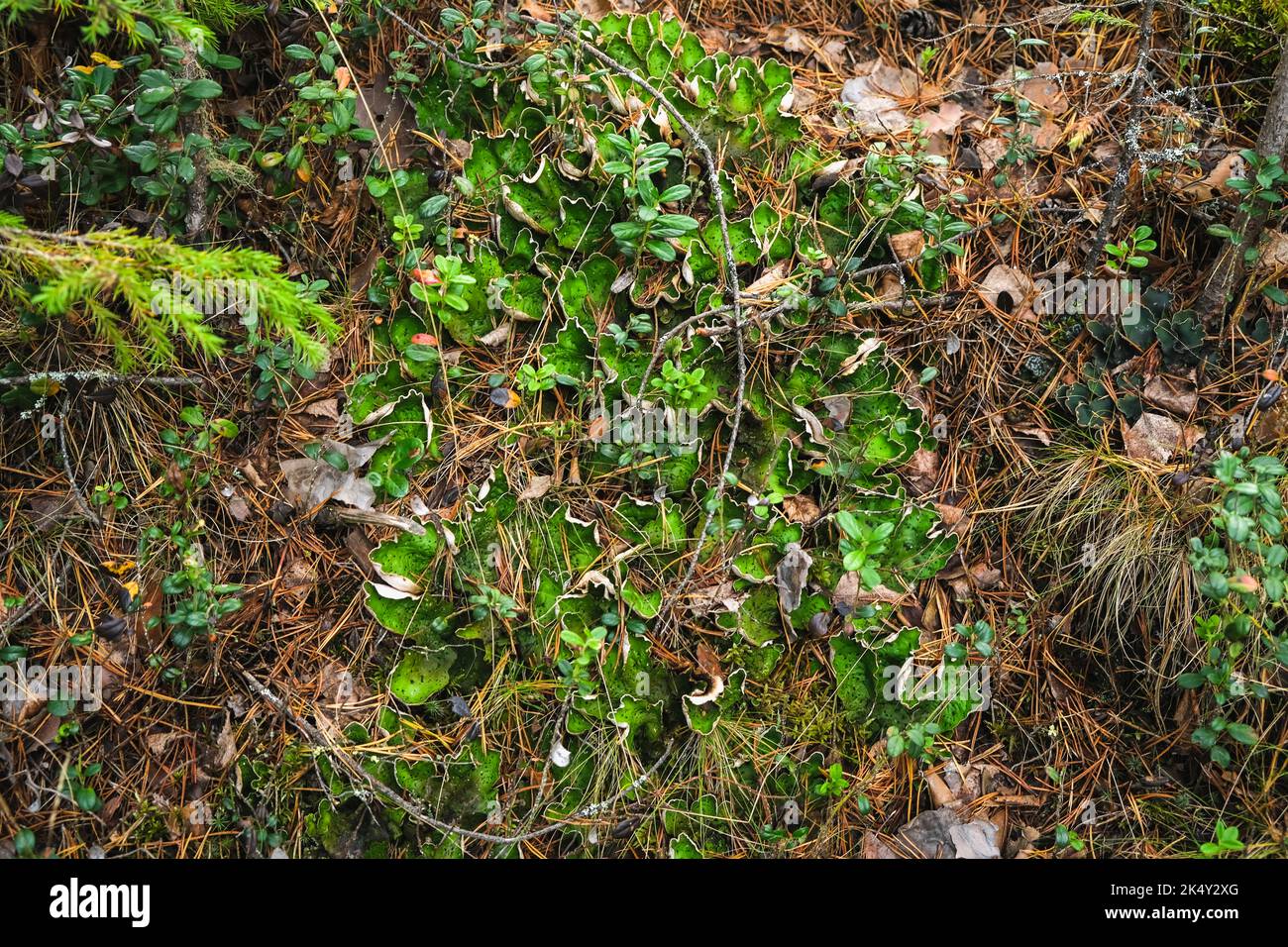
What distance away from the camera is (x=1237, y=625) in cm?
237

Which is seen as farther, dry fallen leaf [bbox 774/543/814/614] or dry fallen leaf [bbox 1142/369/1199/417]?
dry fallen leaf [bbox 1142/369/1199/417]

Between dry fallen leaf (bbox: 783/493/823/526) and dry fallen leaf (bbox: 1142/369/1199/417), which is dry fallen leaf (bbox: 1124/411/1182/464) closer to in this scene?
dry fallen leaf (bbox: 1142/369/1199/417)

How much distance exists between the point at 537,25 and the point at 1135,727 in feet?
10.2

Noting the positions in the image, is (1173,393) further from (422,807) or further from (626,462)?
(422,807)

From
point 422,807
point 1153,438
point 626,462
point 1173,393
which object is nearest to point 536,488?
point 626,462

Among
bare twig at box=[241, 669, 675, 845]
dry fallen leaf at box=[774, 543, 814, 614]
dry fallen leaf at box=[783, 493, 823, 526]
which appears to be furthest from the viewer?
dry fallen leaf at box=[783, 493, 823, 526]

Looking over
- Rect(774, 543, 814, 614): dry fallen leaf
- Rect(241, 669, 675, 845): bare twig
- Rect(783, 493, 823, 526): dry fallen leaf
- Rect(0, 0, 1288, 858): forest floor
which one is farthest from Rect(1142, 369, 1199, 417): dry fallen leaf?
Rect(241, 669, 675, 845): bare twig

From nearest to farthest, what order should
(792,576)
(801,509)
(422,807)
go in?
(422,807), (792,576), (801,509)

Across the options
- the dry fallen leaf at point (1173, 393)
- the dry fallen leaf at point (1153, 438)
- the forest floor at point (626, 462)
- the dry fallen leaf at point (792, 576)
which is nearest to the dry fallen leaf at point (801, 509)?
the forest floor at point (626, 462)

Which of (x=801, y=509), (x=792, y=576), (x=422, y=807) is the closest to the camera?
(x=422, y=807)

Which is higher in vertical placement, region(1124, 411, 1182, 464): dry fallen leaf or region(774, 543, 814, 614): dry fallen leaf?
region(1124, 411, 1182, 464): dry fallen leaf

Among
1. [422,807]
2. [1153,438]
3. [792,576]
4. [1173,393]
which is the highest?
[1173,393]
